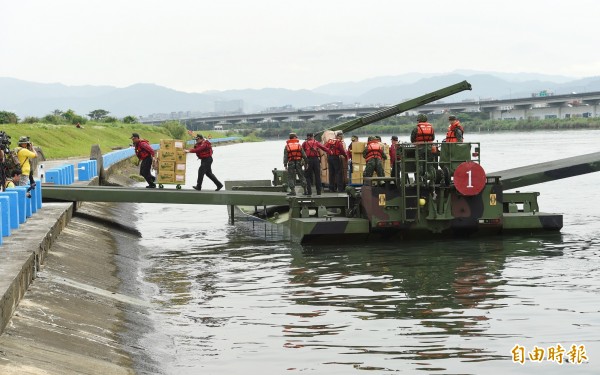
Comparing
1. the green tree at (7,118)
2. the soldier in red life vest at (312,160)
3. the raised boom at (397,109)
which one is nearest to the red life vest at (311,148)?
the soldier in red life vest at (312,160)

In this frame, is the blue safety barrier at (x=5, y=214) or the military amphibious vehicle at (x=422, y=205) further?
the military amphibious vehicle at (x=422, y=205)

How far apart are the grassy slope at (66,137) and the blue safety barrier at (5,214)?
43.2 m

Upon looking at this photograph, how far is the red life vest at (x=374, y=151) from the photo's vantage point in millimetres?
25094

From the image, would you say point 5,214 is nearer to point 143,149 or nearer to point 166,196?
point 166,196

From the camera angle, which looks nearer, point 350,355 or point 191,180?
point 350,355

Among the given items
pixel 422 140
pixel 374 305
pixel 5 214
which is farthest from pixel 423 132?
pixel 5 214

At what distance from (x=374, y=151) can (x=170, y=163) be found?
911 centimetres

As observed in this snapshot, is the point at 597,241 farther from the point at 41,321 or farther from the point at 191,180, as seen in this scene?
the point at 191,180

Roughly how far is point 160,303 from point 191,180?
4368 cm

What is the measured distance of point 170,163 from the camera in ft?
105

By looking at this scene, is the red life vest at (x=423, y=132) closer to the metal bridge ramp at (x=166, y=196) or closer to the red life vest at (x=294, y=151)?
the red life vest at (x=294, y=151)

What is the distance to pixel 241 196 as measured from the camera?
26578 mm

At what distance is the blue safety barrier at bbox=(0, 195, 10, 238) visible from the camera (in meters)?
16.7

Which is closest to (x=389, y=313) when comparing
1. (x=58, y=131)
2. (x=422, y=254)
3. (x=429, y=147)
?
(x=422, y=254)
